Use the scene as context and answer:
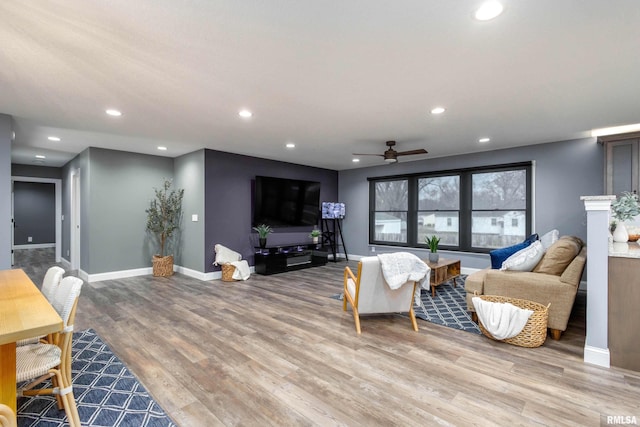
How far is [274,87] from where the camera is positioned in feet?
9.54

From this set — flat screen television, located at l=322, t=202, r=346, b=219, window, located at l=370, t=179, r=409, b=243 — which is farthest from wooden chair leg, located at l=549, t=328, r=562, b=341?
flat screen television, located at l=322, t=202, r=346, b=219

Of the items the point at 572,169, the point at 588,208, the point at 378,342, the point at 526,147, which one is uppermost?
the point at 526,147

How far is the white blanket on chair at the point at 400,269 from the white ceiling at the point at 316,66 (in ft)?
5.57

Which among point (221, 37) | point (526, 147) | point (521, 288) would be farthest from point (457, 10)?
point (526, 147)

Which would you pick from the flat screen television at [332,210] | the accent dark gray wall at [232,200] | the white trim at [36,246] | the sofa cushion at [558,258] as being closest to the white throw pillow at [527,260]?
the sofa cushion at [558,258]

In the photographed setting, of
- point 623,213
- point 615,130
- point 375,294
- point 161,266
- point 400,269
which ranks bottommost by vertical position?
point 161,266

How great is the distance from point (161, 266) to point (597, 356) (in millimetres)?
6273

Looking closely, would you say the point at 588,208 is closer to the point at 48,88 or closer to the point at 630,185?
the point at 630,185

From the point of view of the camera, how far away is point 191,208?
5.91 m

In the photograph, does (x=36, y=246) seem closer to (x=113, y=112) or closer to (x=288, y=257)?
(x=288, y=257)

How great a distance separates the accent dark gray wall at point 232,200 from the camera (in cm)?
566

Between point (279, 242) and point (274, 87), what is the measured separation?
4497 mm

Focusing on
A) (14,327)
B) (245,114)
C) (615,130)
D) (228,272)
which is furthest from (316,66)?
(615,130)

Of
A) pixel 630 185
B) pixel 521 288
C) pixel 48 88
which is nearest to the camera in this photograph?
pixel 48 88
